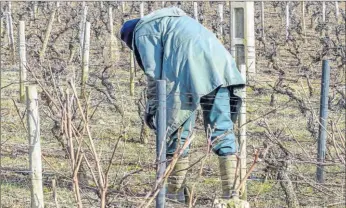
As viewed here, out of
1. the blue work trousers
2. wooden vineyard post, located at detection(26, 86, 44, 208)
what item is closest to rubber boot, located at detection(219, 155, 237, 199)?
the blue work trousers

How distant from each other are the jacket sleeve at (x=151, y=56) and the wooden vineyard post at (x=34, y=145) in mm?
1166

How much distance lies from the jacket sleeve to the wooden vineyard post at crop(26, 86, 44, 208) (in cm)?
117

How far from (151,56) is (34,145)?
1.30 meters

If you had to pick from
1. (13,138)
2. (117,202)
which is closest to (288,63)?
(13,138)

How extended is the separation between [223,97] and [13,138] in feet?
10.7

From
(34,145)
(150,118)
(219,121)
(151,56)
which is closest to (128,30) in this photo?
(151,56)

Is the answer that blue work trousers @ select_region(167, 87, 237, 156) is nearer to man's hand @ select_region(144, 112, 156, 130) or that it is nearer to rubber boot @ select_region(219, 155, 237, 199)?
rubber boot @ select_region(219, 155, 237, 199)

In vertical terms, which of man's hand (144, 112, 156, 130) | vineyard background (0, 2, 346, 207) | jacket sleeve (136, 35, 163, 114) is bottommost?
vineyard background (0, 2, 346, 207)

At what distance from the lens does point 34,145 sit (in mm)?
4344

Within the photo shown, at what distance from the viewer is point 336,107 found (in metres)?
9.36

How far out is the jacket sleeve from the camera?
536 centimetres

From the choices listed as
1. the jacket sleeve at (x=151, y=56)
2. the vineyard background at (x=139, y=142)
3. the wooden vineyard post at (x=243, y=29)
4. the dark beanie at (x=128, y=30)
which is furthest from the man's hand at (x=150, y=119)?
the wooden vineyard post at (x=243, y=29)

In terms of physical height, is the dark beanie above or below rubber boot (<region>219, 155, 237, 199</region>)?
above

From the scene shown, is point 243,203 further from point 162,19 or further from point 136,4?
point 136,4
